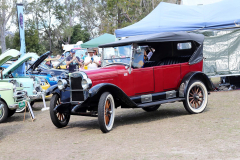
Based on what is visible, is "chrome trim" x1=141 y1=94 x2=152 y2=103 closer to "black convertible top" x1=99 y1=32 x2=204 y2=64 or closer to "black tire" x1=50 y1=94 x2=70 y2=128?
"black convertible top" x1=99 y1=32 x2=204 y2=64

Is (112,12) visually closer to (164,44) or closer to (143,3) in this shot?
(143,3)

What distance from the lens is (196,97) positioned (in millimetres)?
7578

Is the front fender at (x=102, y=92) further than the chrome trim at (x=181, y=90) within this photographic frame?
No

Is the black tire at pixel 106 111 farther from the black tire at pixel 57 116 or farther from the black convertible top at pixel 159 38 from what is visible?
the black convertible top at pixel 159 38

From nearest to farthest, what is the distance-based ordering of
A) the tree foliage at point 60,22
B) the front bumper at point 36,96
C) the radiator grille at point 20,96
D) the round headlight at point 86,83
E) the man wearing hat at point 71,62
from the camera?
the round headlight at point 86,83 < the radiator grille at point 20,96 < the front bumper at point 36,96 < the man wearing hat at point 71,62 < the tree foliage at point 60,22

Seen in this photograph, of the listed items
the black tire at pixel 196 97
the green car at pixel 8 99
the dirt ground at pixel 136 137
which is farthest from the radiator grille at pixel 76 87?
the black tire at pixel 196 97

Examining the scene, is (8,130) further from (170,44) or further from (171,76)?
(170,44)

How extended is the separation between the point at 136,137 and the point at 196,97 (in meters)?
2.69

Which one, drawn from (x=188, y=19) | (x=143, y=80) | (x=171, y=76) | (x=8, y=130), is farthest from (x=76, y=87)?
(x=188, y=19)

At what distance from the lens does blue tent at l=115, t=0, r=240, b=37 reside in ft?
39.5

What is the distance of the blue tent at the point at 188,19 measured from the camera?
Result: 12.0 m

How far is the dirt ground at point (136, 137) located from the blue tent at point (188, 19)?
4773mm

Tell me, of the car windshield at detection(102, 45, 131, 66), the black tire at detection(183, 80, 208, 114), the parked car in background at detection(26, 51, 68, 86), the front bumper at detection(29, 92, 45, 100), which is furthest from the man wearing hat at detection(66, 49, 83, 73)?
the black tire at detection(183, 80, 208, 114)

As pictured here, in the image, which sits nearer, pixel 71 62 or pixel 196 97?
pixel 196 97
